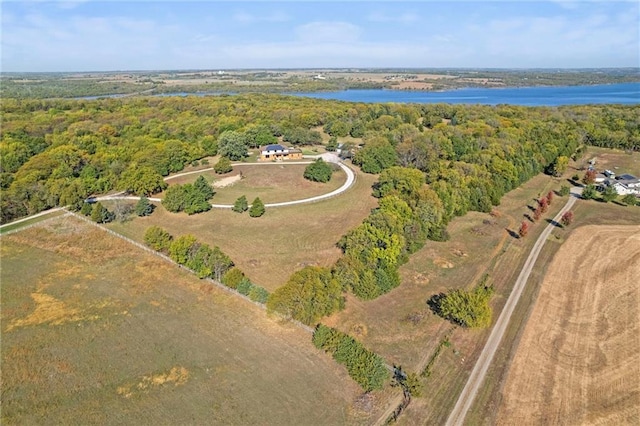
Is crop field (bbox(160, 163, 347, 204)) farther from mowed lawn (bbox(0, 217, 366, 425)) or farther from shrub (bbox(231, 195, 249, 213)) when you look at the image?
mowed lawn (bbox(0, 217, 366, 425))

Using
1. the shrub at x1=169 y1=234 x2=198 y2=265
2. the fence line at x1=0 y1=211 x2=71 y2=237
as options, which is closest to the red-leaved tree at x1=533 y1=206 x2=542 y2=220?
the shrub at x1=169 y1=234 x2=198 y2=265

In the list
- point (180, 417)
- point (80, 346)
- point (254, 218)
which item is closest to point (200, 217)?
point (254, 218)

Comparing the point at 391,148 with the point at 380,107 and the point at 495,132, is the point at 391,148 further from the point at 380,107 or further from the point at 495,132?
the point at 380,107

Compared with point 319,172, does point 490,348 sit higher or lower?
lower

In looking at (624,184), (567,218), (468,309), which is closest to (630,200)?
(624,184)

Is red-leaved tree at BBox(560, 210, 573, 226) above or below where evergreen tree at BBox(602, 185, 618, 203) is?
below

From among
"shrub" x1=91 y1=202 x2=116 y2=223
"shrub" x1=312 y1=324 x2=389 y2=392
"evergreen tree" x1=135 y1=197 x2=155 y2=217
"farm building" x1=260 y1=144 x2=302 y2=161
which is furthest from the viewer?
"farm building" x1=260 y1=144 x2=302 y2=161

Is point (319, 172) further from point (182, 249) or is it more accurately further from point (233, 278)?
point (233, 278)

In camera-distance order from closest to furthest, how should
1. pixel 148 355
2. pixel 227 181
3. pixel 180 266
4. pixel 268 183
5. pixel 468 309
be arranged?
pixel 148 355, pixel 468 309, pixel 180 266, pixel 268 183, pixel 227 181
